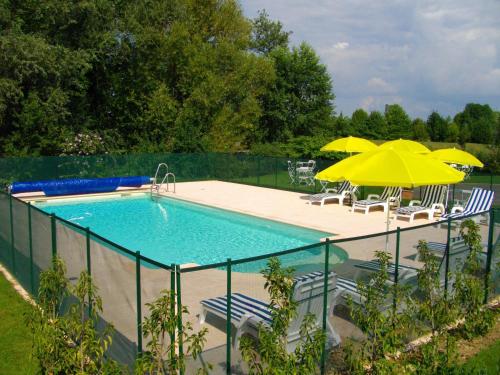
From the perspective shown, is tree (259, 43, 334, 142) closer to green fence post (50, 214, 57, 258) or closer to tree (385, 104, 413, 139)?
tree (385, 104, 413, 139)

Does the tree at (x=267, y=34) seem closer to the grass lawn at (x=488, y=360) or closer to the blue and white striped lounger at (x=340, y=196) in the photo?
the blue and white striped lounger at (x=340, y=196)

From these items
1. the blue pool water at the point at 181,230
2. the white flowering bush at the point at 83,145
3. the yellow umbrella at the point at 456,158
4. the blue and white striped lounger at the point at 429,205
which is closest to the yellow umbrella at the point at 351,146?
the blue and white striped lounger at the point at 429,205

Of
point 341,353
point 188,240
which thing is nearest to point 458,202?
point 188,240

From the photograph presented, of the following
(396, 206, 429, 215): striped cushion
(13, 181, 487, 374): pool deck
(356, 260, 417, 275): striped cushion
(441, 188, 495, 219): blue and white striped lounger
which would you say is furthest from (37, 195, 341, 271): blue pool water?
(356, 260, 417, 275): striped cushion

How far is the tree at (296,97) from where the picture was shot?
4575 cm

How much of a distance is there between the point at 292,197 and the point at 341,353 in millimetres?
14437

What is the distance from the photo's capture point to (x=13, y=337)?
6520 mm

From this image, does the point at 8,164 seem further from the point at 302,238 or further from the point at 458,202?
the point at 458,202

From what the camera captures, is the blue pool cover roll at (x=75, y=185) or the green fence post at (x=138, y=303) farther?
the blue pool cover roll at (x=75, y=185)

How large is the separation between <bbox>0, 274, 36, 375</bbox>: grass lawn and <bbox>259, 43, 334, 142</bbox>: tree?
38255mm

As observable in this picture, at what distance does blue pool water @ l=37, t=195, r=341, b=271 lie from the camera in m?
12.8

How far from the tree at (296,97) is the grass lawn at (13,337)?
126 ft

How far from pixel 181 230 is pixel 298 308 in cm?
1044

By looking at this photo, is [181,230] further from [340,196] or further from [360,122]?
[360,122]
